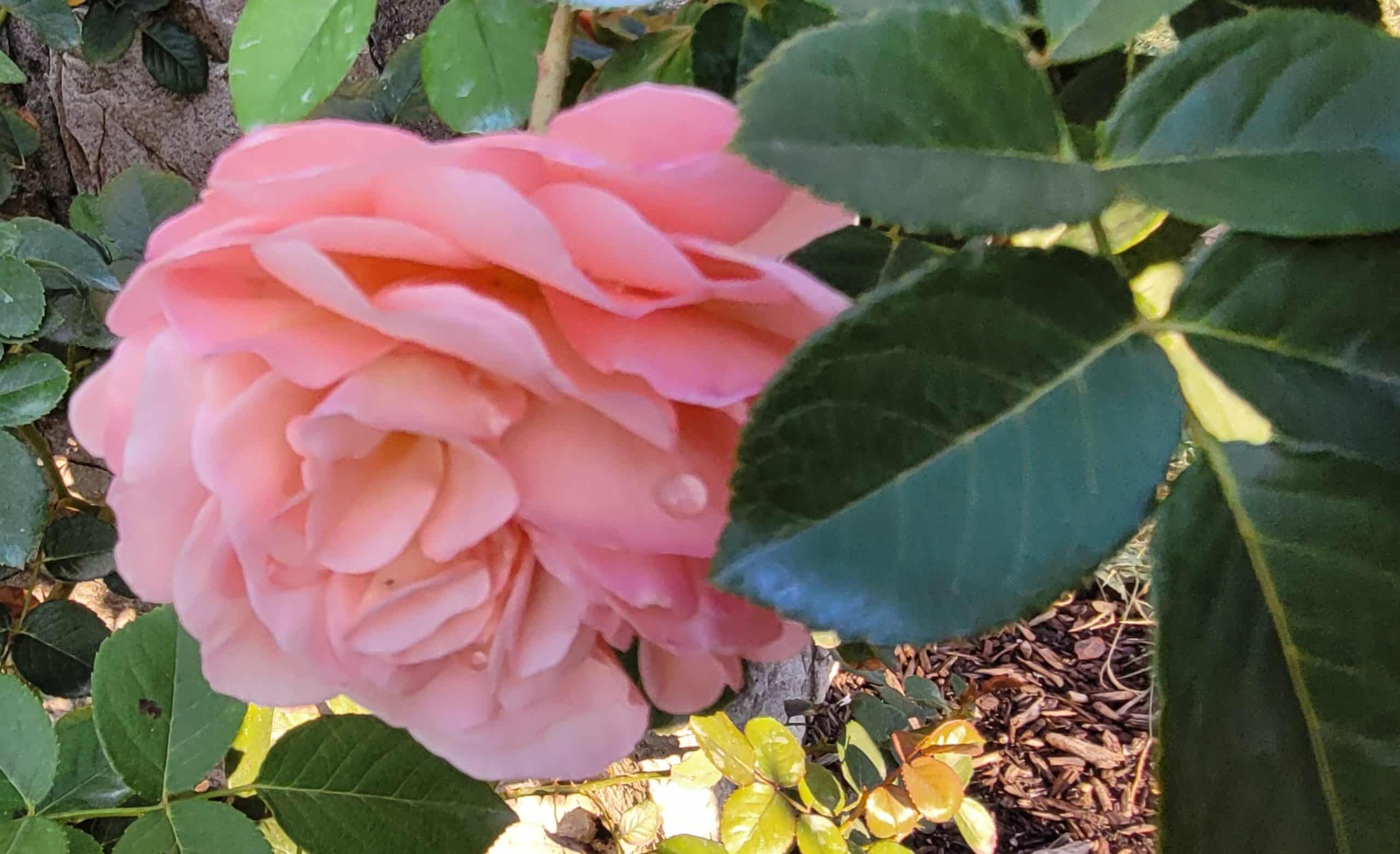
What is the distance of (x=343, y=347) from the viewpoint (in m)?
0.21

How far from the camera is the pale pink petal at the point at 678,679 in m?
0.28

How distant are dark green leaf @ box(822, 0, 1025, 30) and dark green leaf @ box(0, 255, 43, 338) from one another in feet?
1.97

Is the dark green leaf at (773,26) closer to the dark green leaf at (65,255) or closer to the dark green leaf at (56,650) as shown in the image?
the dark green leaf at (65,255)

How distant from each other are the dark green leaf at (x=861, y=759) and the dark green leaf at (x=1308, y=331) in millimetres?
844

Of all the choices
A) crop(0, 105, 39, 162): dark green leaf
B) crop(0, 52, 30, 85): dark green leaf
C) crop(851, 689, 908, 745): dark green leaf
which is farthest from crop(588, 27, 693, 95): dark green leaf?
crop(0, 105, 39, 162): dark green leaf

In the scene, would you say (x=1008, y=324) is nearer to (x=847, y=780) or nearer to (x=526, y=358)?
(x=526, y=358)

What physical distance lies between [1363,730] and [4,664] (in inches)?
39.6

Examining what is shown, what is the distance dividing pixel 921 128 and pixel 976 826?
0.98m

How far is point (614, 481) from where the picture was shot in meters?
0.21

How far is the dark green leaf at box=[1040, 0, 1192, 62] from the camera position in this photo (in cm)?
22

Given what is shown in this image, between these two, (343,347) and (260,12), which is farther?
(260,12)

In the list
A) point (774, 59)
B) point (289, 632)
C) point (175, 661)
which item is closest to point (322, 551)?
point (289, 632)

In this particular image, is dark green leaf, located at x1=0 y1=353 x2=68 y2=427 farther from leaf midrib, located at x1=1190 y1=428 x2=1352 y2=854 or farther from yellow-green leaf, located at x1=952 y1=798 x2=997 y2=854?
yellow-green leaf, located at x1=952 y1=798 x2=997 y2=854

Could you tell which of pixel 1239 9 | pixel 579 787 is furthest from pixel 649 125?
pixel 579 787
